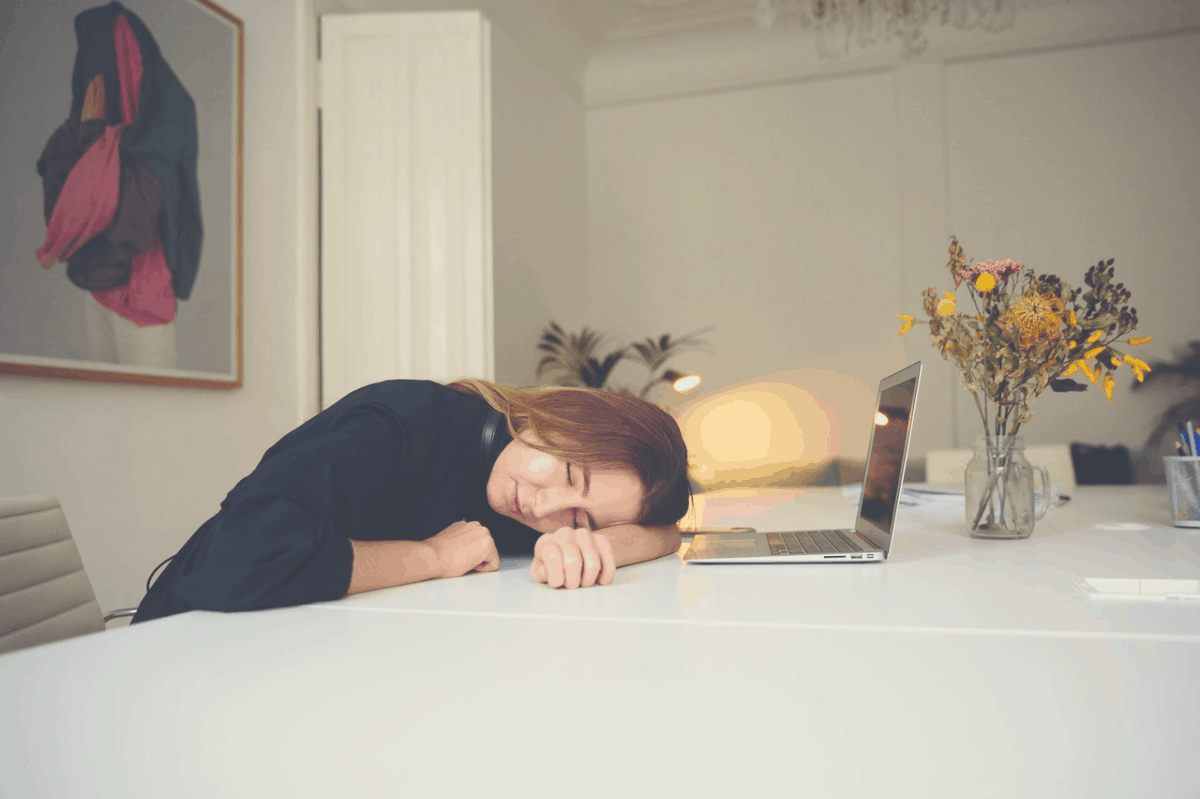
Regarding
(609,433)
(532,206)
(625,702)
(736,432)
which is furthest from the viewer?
(736,432)

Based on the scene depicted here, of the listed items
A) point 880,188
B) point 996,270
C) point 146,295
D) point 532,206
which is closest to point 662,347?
point 532,206

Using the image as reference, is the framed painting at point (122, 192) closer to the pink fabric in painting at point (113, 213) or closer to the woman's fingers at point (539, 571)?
the pink fabric in painting at point (113, 213)

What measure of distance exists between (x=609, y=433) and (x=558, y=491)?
125mm

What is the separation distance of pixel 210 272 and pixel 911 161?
426 centimetres

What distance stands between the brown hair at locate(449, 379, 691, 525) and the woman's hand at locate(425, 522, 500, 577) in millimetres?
173

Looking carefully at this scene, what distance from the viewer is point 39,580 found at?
1.23m

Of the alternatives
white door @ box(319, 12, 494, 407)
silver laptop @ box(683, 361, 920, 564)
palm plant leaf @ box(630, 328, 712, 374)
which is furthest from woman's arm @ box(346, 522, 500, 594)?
palm plant leaf @ box(630, 328, 712, 374)

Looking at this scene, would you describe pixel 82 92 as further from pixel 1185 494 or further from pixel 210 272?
pixel 1185 494

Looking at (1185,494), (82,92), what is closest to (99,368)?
(82,92)

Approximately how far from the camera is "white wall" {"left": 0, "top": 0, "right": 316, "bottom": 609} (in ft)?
6.84

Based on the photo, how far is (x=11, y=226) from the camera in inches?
76.2

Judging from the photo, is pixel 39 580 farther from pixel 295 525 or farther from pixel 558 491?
pixel 558 491

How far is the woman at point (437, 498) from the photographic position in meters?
0.91

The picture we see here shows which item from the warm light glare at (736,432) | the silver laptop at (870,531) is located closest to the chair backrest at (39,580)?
the silver laptop at (870,531)
